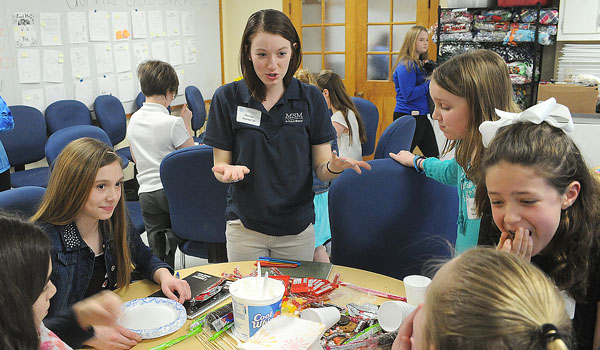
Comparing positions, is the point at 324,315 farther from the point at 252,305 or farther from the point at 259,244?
the point at 259,244

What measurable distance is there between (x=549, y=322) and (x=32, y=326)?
0.82 metres

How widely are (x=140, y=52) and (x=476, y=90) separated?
4128 millimetres

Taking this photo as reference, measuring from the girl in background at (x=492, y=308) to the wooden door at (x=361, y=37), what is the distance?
513 centimetres

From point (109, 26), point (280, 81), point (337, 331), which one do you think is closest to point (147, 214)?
point (280, 81)

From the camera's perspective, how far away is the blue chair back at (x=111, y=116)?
4.46 meters

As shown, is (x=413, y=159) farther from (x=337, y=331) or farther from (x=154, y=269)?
(x=154, y=269)

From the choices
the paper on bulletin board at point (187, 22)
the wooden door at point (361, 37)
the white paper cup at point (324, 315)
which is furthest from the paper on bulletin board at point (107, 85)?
the white paper cup at point (324, 315)

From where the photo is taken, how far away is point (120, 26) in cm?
477

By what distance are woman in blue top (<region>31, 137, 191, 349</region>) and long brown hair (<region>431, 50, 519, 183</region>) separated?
3.13 ft

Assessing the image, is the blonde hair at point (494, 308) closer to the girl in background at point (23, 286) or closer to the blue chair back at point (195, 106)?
the girl in background at point (23, 286)

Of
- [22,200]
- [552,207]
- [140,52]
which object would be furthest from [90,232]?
[140,52]

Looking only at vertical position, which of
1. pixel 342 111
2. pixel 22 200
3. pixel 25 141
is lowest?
pixel 25 141

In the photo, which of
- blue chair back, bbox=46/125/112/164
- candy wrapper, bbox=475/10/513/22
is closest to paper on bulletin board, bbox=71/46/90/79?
blue chair back, bbox=46/125/112/164

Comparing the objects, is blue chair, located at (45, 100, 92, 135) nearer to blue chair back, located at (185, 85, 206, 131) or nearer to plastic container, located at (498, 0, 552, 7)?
blue chair back, located at (185, 85, 206, 131)
